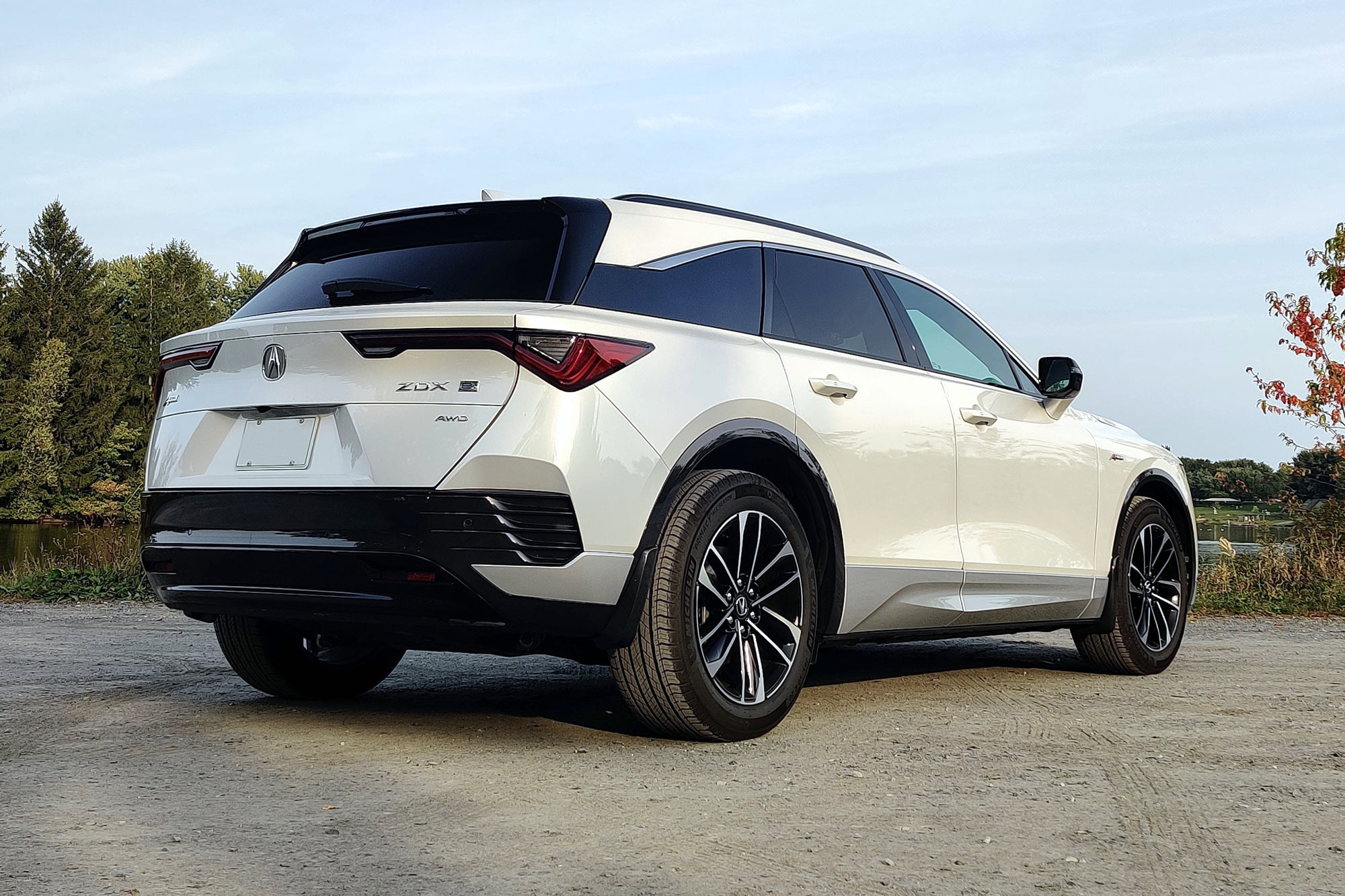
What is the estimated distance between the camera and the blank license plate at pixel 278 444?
4352mm

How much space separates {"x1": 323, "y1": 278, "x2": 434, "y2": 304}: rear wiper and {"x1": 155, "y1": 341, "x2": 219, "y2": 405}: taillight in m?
0.44

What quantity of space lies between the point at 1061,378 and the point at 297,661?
3.85 meters

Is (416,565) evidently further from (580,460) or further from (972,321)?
(972,321)

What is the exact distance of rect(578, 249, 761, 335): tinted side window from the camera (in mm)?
4531

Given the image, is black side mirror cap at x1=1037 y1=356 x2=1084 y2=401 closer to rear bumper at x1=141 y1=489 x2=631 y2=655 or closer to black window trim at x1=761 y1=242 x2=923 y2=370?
black window trim at x1=761 y1=242 x2=923 y2=370

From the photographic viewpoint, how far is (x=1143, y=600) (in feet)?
23.4

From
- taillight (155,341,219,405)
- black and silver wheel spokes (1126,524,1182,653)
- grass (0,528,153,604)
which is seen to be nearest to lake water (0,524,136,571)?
grass (0,528,153,604)

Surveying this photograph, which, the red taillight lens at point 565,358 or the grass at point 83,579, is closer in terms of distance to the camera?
the red taillight lens at point 565,358

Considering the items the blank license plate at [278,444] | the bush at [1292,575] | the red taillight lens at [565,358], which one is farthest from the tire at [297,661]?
the bush at [1292,575]

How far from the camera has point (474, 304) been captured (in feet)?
14.0

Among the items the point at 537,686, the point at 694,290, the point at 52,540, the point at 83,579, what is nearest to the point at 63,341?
the point at 52,540

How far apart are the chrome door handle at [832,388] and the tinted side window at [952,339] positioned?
0.87 m

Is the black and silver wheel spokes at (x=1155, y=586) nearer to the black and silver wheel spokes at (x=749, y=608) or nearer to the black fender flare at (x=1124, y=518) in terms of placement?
the black fender flare at (x=1124, y=518)

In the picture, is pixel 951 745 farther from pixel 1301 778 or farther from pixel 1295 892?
pixel 1295 892
